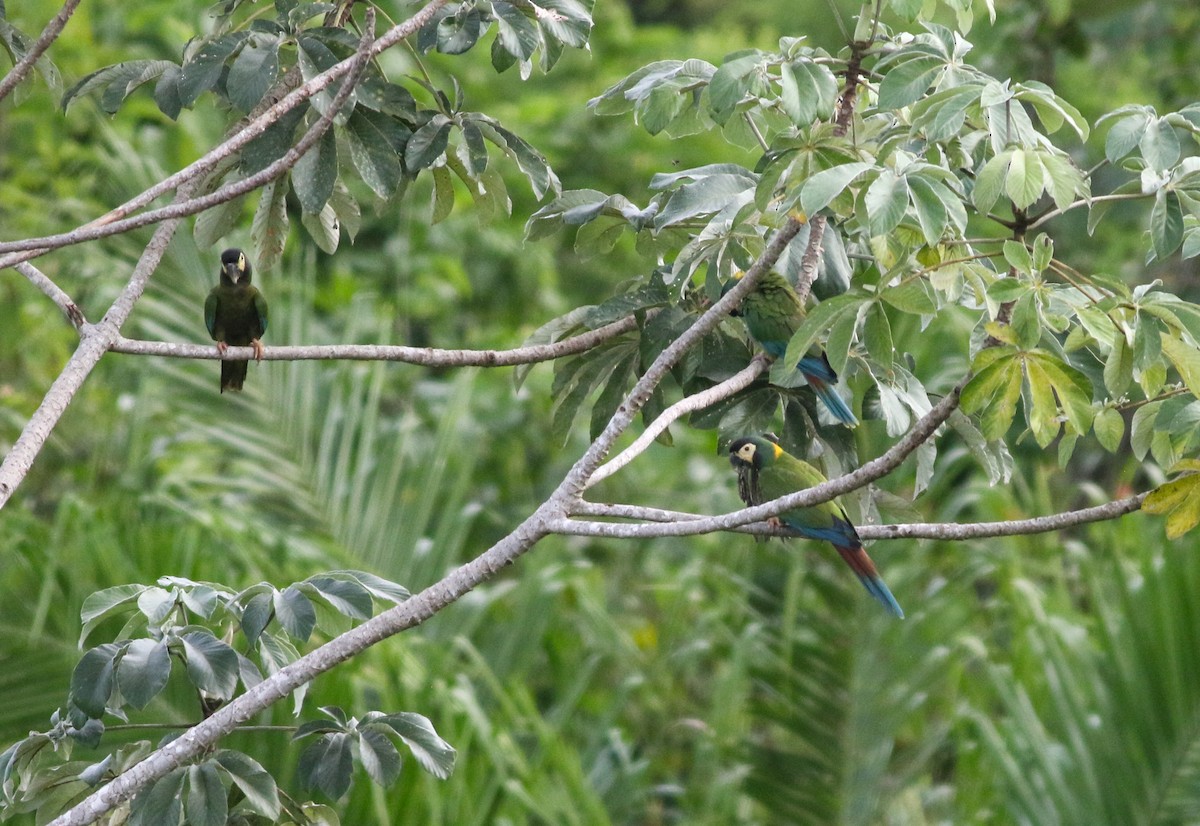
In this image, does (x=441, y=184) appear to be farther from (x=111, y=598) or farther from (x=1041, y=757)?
(x=1041, y=757)

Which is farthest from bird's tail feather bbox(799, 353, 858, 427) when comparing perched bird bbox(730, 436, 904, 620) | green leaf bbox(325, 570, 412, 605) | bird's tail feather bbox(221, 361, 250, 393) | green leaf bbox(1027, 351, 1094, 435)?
bird's tail feather bbox(221, 361, 250, 393)

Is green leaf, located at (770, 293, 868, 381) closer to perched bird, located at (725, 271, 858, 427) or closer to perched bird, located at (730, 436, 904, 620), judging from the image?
perched bird, located at (725, 271, 858, 427)

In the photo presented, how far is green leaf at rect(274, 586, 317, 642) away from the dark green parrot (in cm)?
184

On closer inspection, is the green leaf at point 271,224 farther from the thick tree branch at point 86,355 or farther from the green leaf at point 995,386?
the green leaf at point 995,386

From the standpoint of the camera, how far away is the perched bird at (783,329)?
2.34 metres

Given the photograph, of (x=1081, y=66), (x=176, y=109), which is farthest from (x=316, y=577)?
(x=1081, y=66)

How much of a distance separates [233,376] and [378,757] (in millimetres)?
2299

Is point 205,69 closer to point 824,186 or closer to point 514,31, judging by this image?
point 514,31

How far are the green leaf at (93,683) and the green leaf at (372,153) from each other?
36.3 inches

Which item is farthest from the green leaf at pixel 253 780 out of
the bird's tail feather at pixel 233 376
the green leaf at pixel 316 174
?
the bird's tail feather at pixel 233 376

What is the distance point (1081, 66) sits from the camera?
29.5 feet

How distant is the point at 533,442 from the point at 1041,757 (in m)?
3.21

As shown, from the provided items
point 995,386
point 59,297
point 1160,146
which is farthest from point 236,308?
point 1160,146

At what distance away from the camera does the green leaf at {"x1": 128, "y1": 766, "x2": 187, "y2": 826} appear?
1705mm
